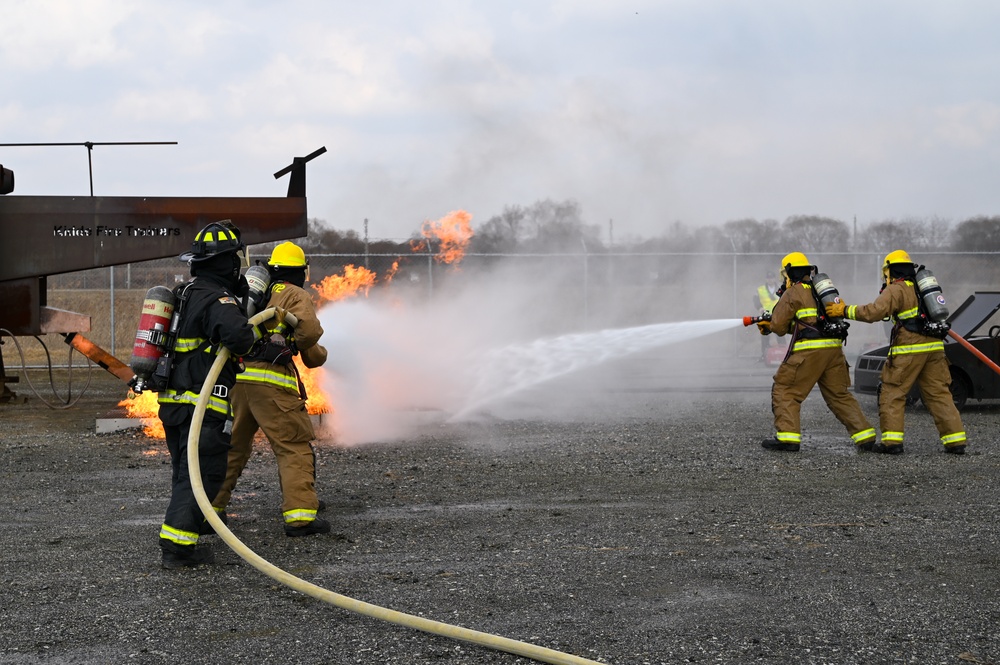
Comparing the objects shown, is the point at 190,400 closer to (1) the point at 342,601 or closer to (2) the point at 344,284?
(1) the point at 342,601

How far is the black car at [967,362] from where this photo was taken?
11.4m

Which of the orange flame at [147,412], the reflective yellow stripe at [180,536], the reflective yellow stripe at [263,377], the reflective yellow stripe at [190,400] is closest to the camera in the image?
the reflective yellow stripe at [180,536]

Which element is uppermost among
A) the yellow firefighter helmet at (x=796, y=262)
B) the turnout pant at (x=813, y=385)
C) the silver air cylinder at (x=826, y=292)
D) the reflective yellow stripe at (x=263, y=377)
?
the yellow firefighter helmet at (x=796, y=262)

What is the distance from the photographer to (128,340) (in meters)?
23.1

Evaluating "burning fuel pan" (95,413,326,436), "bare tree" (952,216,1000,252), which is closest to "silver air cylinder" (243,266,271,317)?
"burning fuel pan" (95,413,326,436)

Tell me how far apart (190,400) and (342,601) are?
1.70 m

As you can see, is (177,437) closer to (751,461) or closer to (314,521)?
(314,521)

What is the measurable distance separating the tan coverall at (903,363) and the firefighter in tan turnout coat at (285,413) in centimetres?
519

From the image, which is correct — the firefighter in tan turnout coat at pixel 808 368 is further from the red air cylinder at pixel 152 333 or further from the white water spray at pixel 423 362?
the red air cylinder at pixel 152 333

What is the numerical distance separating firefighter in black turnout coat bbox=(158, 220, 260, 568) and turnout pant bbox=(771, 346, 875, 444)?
533 cm

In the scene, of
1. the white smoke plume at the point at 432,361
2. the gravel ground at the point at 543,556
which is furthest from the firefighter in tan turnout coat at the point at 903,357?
the white smoke plume at the point at 432,361

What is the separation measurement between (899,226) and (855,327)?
11.0ft

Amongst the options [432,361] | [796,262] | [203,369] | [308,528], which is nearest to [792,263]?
[796,262]

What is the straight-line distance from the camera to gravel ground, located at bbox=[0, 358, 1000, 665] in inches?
152
